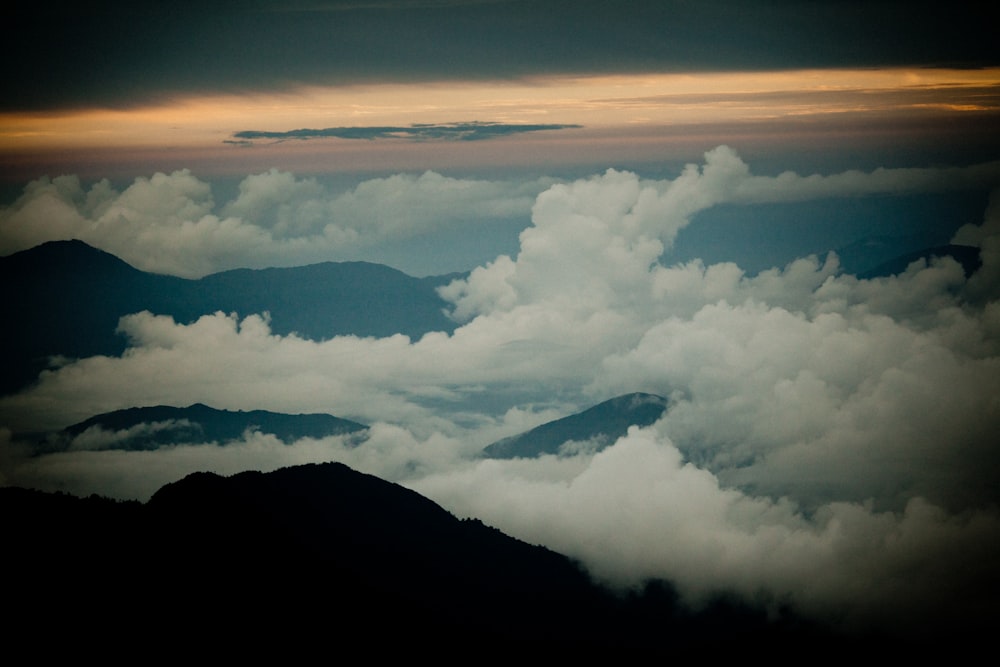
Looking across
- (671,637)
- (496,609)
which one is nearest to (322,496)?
(496,609)

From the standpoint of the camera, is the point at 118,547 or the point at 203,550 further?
the point at 203,550

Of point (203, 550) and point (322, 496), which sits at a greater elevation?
point (322, 496)

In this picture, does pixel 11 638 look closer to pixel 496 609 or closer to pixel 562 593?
pixel 496 609

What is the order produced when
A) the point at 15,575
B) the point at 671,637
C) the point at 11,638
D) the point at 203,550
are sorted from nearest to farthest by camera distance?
the point at 11,638 → the point at 15,575 → the point at 203,550 → the point at 671,637

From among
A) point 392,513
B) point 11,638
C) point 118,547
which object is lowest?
point 11,638

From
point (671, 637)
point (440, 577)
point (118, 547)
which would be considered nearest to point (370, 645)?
point (118, 547)

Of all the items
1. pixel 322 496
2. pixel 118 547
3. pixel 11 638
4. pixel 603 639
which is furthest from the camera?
pixel 603 639

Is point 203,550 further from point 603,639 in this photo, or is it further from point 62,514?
point 603,639
